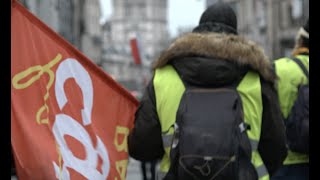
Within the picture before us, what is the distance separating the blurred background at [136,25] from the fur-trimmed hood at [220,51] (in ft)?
2.78

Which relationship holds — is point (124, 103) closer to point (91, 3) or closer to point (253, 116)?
point (253, 116)

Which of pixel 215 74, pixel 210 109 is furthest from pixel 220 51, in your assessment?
pixel 210 109

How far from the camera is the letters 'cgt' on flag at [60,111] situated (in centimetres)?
375

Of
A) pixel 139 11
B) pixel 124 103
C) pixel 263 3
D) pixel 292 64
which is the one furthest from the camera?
pixel 139 11

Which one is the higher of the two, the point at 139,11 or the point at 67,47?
the point at 67,47

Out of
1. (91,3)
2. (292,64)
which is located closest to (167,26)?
(91,3)

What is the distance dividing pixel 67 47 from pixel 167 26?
161 m

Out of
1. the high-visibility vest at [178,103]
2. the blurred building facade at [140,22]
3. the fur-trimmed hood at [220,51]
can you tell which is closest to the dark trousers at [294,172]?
the high-visibility vest at [178,103]

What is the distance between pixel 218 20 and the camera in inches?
153

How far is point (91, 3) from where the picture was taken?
54531mm

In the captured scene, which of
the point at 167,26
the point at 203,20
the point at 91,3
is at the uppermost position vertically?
the point at 203,20

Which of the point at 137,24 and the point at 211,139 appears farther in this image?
the point at 137,24

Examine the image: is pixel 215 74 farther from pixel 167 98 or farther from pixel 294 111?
pixel 294 111

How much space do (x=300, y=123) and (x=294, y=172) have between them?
1.27 feet
